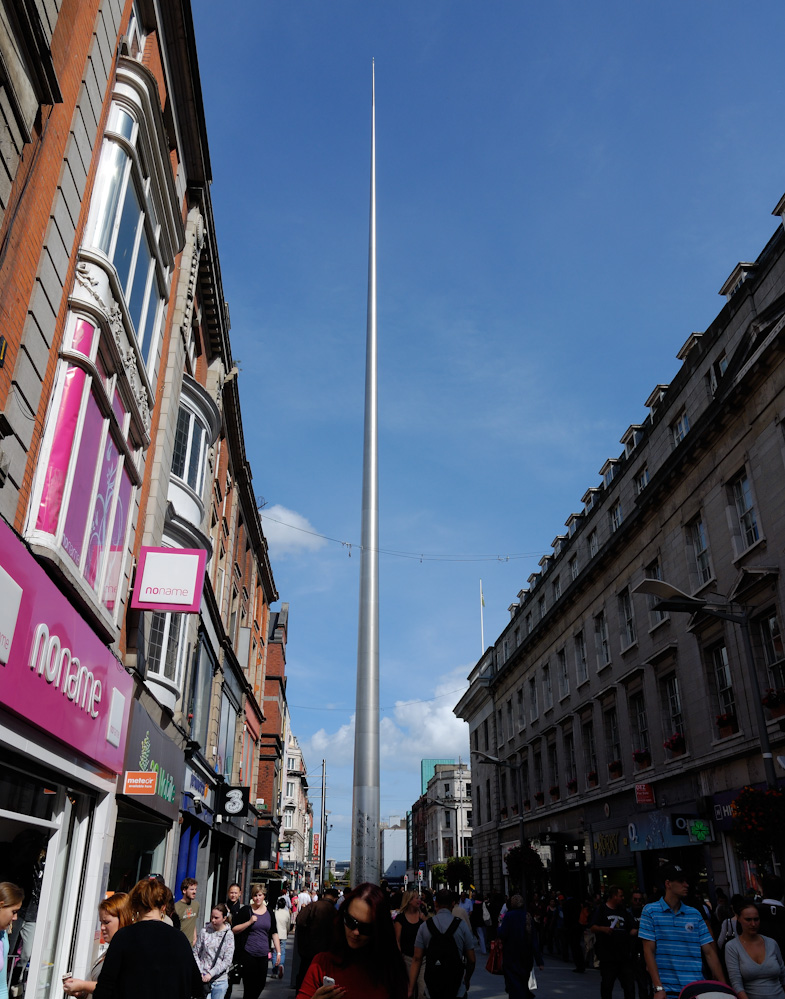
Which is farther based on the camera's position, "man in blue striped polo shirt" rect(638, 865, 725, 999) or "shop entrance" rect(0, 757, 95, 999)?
"shop entrance" rect(0, 757, 95, 999)

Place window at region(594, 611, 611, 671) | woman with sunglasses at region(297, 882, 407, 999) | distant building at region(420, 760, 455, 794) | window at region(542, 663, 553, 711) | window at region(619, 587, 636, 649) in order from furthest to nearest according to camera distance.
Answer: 1. distant building at region(420, 760, 455, 794)
2. window at region(542, 663, 553, 711)
3. window at region(594, 611, 611, 671)
4. window at region(619, 587, 636, 649)
5. woman with sunglasses at region(297, 882, 407, 999)

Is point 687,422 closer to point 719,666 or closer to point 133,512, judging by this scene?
point 719,666

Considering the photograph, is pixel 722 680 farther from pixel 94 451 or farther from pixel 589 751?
pixel 94 451

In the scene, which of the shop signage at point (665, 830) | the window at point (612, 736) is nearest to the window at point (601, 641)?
the window at point (612, 736)

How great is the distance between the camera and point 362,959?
3.70m

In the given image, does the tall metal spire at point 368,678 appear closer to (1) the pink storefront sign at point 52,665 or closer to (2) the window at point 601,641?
(1) the pink storefront sign at point 52,665

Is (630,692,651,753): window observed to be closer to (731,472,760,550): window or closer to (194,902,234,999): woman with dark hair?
(731,472,760,550): window

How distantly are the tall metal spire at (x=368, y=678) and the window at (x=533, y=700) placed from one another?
82.6 feet

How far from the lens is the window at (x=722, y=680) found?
21.1 meters

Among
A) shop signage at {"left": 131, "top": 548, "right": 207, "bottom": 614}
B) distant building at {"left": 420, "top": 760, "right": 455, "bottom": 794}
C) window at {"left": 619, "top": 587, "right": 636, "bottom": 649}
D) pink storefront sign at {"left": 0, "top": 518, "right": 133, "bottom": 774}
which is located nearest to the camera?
pink storefront sign at {"left": 0, "top": 518, "right": 133, "bottom": 774}

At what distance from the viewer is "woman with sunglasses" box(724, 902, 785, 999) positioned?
6539 millimetres

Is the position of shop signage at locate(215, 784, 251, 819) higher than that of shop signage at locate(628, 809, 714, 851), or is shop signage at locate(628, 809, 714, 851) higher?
shop signage at locate(215, 784, 251, 819)

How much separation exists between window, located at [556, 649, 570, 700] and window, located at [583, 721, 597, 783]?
2952 millimetres

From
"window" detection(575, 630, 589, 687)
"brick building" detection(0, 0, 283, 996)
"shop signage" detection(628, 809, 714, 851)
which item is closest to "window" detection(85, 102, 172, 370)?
"brick building" detection(0, 0, 283, 996)
